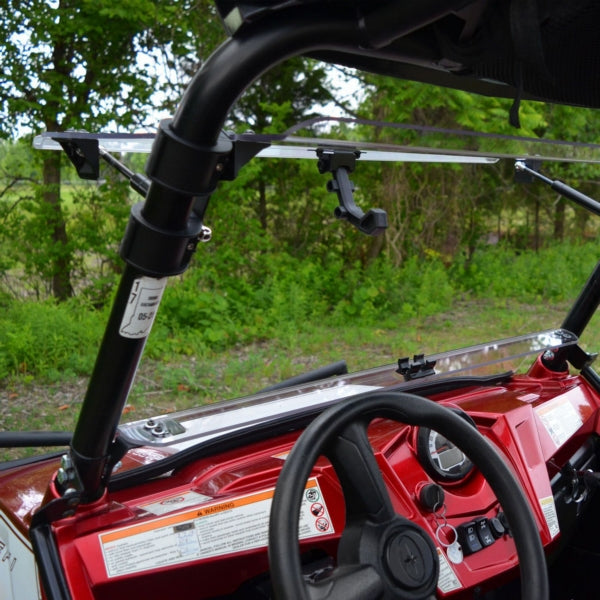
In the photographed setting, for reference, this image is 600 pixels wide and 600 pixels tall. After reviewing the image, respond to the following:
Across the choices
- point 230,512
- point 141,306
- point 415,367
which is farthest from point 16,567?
point 415,367

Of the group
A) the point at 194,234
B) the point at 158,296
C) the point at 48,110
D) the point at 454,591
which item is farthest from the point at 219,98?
the point at 48,110

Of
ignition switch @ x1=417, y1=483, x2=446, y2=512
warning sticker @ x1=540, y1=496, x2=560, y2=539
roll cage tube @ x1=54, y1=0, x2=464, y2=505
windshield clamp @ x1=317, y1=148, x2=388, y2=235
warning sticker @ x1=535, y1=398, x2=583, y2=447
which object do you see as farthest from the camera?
warning sticker @ x1=535, y1=398, x2=583, y2=447

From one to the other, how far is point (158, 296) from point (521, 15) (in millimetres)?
769

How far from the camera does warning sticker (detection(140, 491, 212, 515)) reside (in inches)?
72.8

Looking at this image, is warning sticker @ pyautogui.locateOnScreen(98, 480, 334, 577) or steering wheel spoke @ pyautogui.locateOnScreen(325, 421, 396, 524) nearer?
steering wheel spoke @ pyautogui.locateOnScreen(325, 421, 396, 524)

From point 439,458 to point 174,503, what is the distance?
696 mm

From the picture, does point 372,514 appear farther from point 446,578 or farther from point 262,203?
point 262,203

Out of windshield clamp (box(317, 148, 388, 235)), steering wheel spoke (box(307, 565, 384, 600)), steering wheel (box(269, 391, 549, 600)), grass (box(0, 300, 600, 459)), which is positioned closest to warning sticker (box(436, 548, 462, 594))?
steering wheel (box(269, 391, 549, 600))

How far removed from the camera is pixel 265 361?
6430 mm

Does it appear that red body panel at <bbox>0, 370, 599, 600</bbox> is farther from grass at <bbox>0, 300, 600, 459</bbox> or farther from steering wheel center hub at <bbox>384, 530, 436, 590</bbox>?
grass at <bbox>0, 300, 600, 459</bbox>

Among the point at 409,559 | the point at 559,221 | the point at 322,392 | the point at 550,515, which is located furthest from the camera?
the point at 559,221

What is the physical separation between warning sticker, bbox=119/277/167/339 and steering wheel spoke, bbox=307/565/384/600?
0.55 meters

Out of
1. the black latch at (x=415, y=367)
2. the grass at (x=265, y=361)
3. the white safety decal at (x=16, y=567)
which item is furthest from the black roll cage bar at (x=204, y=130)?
the grass at (x=265, y=361)

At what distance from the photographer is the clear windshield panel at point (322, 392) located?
6.39 ft
